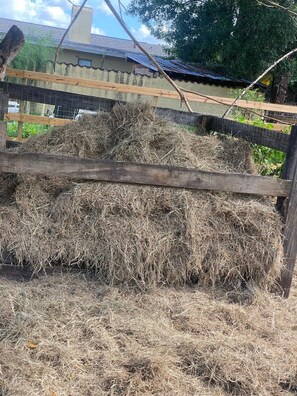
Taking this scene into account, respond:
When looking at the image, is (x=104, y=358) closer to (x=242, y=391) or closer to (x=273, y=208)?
(x=242, y=391)

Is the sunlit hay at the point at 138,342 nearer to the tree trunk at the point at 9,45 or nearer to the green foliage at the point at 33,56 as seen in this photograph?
the tree trunk at the point at 9,45

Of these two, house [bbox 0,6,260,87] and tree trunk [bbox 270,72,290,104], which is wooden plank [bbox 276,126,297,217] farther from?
tree trunk [bbox 270,72,290,104]

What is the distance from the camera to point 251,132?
4.77m

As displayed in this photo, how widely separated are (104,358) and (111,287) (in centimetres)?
94

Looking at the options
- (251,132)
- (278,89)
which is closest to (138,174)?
(251,132)

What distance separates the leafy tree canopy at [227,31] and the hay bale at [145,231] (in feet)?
39.0

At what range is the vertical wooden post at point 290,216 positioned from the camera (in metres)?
4.06

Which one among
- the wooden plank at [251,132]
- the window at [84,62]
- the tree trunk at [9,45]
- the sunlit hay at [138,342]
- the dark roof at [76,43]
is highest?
the dark roof at [76,43]

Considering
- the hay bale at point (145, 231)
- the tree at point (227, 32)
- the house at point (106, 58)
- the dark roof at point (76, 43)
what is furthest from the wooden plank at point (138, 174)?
the house at point (106, 58)

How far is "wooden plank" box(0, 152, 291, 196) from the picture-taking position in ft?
12.1

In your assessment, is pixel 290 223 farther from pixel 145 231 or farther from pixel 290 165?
pixel 145 231

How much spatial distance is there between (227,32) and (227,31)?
A: 4 cm

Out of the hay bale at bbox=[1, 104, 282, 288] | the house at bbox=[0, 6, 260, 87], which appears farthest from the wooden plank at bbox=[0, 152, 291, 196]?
the house at bbox=[0, 6, 260, 87]

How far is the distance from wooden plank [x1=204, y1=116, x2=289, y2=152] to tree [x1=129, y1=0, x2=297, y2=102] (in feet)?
32.6
